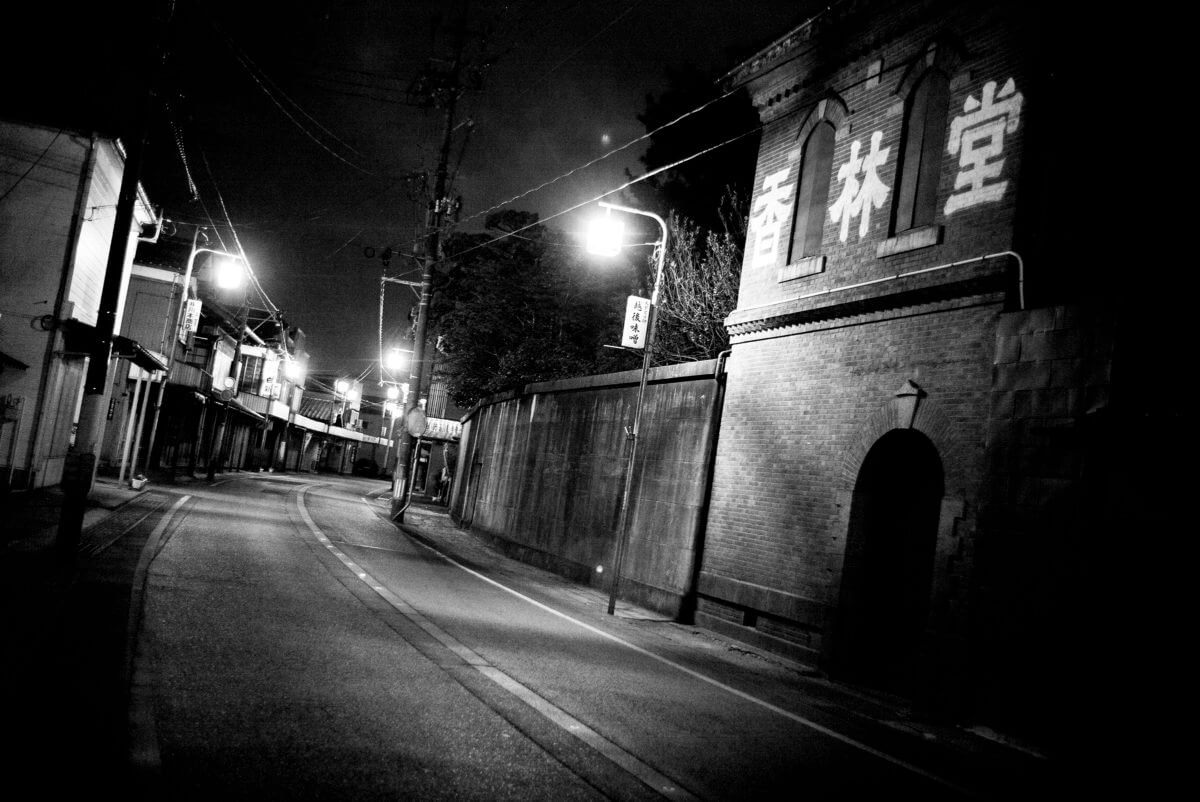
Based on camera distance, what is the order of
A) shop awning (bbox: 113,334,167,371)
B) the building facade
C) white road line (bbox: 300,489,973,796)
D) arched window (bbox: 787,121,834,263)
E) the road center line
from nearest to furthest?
1. the road center line
2. white road line (bbox: 300,489,973,796)
3. arched window (bbox: 787,121,834,263)
4. the building facade
5. shop awning (bbox: 113,334,167,371)

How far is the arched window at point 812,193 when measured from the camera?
1324 cm

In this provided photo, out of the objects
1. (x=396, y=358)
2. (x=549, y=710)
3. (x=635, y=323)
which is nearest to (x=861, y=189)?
(x=635, y=323)

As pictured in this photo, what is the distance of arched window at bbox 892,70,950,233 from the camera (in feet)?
37.0

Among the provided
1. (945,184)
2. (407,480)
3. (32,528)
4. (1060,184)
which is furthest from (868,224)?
(407,480)

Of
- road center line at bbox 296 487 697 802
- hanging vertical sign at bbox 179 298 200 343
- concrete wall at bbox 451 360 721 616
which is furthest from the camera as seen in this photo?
hanging vertical sign at bbox 179 298 200 343

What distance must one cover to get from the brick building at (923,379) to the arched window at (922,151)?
0.03 meters

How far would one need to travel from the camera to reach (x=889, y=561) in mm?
11023

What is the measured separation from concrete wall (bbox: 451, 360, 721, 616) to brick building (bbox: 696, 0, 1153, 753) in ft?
2.60

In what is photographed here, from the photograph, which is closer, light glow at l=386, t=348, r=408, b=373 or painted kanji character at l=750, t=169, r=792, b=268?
painted kanji character at l=750, t=169, r=792, b=268

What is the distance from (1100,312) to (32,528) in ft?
51.5

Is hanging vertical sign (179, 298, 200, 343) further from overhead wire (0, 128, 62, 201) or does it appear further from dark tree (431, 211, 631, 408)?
overhead wire (0, 128, 62, 201)

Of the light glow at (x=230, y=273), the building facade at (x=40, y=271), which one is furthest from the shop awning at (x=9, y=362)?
the light glow at (x=230, y=273)

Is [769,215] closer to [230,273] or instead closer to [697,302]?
[697,302]

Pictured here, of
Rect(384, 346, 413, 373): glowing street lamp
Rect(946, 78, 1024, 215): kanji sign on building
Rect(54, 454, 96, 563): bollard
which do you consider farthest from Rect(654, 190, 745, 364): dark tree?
Rect(384, 346, 413, 373): glowing street lamp
